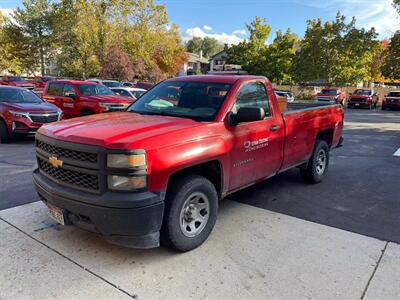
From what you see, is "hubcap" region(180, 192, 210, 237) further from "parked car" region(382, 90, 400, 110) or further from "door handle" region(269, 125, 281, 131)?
"parked car" region(382, 90, 400, 110)

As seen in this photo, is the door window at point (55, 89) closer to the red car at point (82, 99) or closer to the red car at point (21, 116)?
the red car at point (82, 99)

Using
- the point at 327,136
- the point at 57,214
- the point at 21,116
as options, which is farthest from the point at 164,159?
the point at 21,116

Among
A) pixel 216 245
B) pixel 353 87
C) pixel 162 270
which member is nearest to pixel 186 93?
pixel 216 245

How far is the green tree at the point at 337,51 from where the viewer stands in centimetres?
3275

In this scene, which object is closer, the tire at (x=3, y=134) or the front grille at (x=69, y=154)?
the front grille at (x=69, y=154)

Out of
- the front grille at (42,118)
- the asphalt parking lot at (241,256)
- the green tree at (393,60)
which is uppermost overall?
the green tree at (393,60)

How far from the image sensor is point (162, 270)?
3.17 meters

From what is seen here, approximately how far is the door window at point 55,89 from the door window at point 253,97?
31.6 feet

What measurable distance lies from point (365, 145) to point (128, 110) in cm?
838

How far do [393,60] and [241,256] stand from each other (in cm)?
3143

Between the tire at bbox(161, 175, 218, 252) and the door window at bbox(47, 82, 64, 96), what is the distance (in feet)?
33.8

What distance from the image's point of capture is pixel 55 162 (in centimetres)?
328

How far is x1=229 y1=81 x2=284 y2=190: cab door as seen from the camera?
154 inches

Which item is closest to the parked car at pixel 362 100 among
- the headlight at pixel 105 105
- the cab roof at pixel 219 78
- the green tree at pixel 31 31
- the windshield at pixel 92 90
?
the windshield at pixel 92 90
